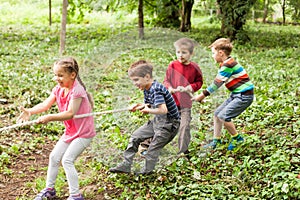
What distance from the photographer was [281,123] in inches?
244

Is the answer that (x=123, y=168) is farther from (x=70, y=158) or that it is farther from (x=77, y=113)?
(x=77, y=113)

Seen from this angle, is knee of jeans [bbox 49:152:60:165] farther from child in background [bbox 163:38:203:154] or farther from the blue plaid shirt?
child in background [bbox 163:38:203:154]

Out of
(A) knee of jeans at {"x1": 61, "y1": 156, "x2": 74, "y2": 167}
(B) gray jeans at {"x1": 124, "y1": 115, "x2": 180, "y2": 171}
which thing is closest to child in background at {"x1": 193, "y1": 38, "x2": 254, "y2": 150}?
(B) gray jeans at {"x1": 124, "y1": 115, "x2": 180, "y2": 171}

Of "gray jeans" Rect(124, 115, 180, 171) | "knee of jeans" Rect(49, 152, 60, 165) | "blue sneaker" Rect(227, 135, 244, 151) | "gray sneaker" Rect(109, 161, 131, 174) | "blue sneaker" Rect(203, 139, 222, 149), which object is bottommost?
"gray sneaker" Rect(109, 161, 131, 174)

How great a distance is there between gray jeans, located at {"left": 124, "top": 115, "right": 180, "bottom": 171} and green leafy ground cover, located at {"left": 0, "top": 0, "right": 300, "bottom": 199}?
0.24 meters

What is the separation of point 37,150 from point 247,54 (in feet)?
25.1

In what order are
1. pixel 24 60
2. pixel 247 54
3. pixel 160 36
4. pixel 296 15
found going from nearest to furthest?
pixel 160 36, pixel 24 60, pixel 247 54, pixel 296 15

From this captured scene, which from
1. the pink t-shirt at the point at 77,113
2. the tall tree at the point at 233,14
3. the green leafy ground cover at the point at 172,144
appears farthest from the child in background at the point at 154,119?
the tall tree at the point at 233,14

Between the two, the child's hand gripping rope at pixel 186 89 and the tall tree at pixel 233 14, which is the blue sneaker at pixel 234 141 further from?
the tall tree at pixel 233 14

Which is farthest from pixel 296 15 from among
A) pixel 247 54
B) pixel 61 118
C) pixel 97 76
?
pixel 61 118

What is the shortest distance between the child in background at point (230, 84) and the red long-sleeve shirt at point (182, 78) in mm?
193

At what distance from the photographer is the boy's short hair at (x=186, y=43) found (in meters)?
4.90

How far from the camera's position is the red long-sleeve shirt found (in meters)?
5.06

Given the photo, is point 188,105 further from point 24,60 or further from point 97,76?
point 24,60
